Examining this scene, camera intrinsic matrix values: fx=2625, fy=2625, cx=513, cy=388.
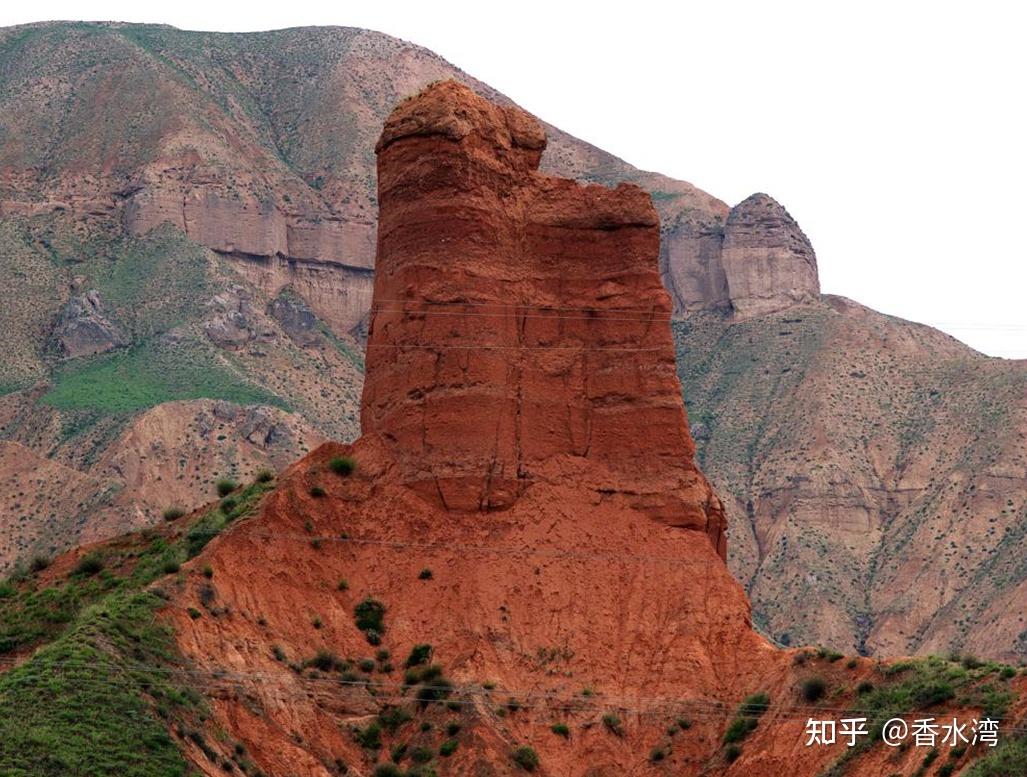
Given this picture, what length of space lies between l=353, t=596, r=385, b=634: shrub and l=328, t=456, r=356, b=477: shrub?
13.5 ft

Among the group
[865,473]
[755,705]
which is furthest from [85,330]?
[755,705]

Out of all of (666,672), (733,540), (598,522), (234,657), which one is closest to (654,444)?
(598,522)

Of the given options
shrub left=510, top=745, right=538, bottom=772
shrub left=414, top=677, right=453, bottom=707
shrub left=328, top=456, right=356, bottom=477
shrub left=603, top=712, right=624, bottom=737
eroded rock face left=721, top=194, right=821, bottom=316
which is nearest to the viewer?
shrub left=510, top=745, right=538, bottom=772

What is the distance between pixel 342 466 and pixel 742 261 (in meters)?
118

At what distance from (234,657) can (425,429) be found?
10.1 meters

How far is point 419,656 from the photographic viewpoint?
67.1 meters

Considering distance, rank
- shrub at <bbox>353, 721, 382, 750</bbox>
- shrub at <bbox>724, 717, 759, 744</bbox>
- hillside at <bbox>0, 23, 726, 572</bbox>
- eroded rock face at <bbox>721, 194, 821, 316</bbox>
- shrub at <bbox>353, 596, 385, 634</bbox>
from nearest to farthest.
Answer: shrub at <bbox>353, 721, 382, 750</bbox> < shrub at <bbox>724, 717, 759, 744</bbox> < shrub at <bbox>353, 596, 385, 634</bbox> < hillside at <bbox>0, 23, 726, 572</bbox> < eroded rock face at <bbox>721, 194, 821, 316</bbox>

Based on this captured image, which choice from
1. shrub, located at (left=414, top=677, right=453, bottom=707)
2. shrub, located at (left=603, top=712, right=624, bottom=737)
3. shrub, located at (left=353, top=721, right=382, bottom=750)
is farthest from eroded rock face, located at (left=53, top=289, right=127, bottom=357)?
shrub, located at (left=603, top=712, right=624, bottom=737)

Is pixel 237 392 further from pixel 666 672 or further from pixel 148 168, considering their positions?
pixel 666 672

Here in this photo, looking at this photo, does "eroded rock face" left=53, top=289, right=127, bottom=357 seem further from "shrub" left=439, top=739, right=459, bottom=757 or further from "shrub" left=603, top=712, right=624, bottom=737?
"shrub" left=439, top=739, right=459, bottom=757

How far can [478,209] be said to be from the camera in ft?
237

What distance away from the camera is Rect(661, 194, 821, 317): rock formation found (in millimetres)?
184288

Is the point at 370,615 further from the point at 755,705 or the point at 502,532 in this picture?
the point at 755,705

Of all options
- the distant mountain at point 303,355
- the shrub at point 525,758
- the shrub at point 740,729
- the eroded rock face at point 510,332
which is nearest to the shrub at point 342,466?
the eroded rock face at point 510,332
